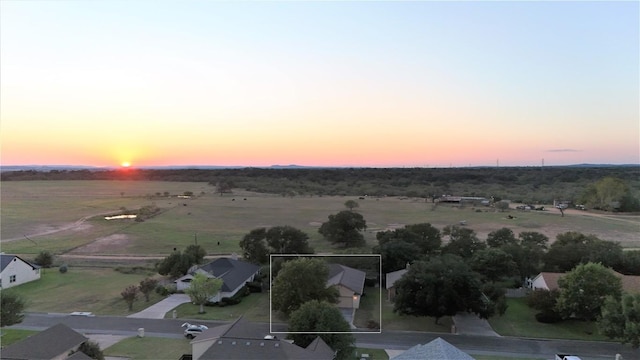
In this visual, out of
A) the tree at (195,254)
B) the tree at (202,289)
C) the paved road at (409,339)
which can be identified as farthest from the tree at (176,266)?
the paved road at (409,339)

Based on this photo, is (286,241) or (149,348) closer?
(149,348)

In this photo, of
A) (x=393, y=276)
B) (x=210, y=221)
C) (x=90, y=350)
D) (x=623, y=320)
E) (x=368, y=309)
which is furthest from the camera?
(x=210, y=221)

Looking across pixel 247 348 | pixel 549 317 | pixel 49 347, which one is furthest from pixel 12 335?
pixel 549 317

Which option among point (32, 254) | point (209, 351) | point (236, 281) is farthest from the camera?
point (32, 254)

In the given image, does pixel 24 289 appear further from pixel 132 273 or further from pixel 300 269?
pixel 300 269

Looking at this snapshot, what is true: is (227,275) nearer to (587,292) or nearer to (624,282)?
(587,292)

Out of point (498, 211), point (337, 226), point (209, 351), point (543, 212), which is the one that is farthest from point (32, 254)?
point (543, 212)
